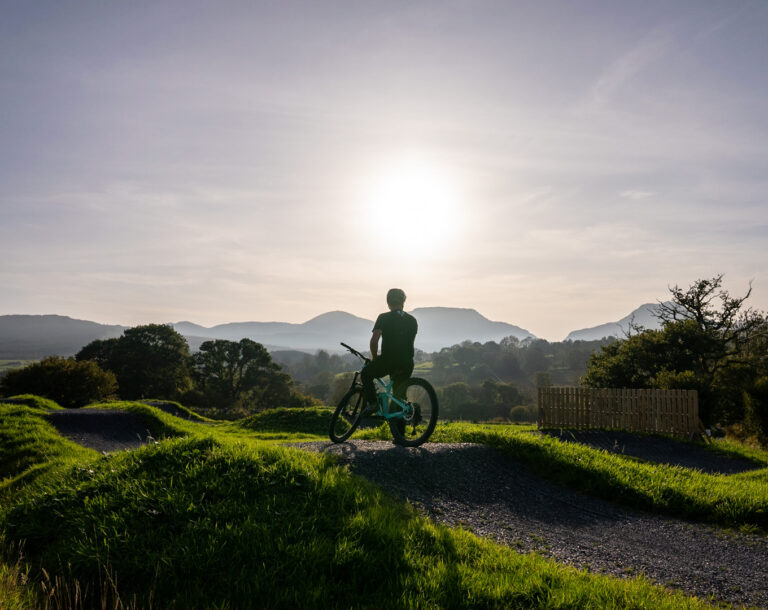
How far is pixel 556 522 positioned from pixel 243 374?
1776 inches

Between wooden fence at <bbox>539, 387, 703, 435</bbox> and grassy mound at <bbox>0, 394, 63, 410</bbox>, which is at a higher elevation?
wooden fence at <bbox>539, 387, 703, 435</bbox>

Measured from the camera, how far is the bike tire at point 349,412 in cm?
962

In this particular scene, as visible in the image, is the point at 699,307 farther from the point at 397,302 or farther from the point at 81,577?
the point at 81,577

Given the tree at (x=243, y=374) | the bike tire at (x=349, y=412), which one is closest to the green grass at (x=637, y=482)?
the bike tire at (x=349, y=412)

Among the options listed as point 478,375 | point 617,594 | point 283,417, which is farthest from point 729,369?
point 478,375

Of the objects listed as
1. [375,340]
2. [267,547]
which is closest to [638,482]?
[375,340]

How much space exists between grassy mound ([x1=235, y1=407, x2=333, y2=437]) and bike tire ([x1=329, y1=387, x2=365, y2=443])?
12.3 m

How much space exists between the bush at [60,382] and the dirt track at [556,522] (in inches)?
951

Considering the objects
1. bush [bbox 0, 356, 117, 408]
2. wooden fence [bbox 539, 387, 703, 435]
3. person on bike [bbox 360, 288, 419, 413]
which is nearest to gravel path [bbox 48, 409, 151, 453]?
person on bike [bbox 360, 288, 419, 413]

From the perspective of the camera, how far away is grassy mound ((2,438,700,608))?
4.38 m

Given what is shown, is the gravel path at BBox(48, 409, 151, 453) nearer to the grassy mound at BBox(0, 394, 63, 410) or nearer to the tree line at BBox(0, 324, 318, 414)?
the grassy mound at BBox(0, 394, 63, 410)

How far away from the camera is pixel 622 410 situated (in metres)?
19.5

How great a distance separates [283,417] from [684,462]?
17240 millimetres

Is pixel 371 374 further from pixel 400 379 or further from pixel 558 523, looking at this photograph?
pixel 558 523
